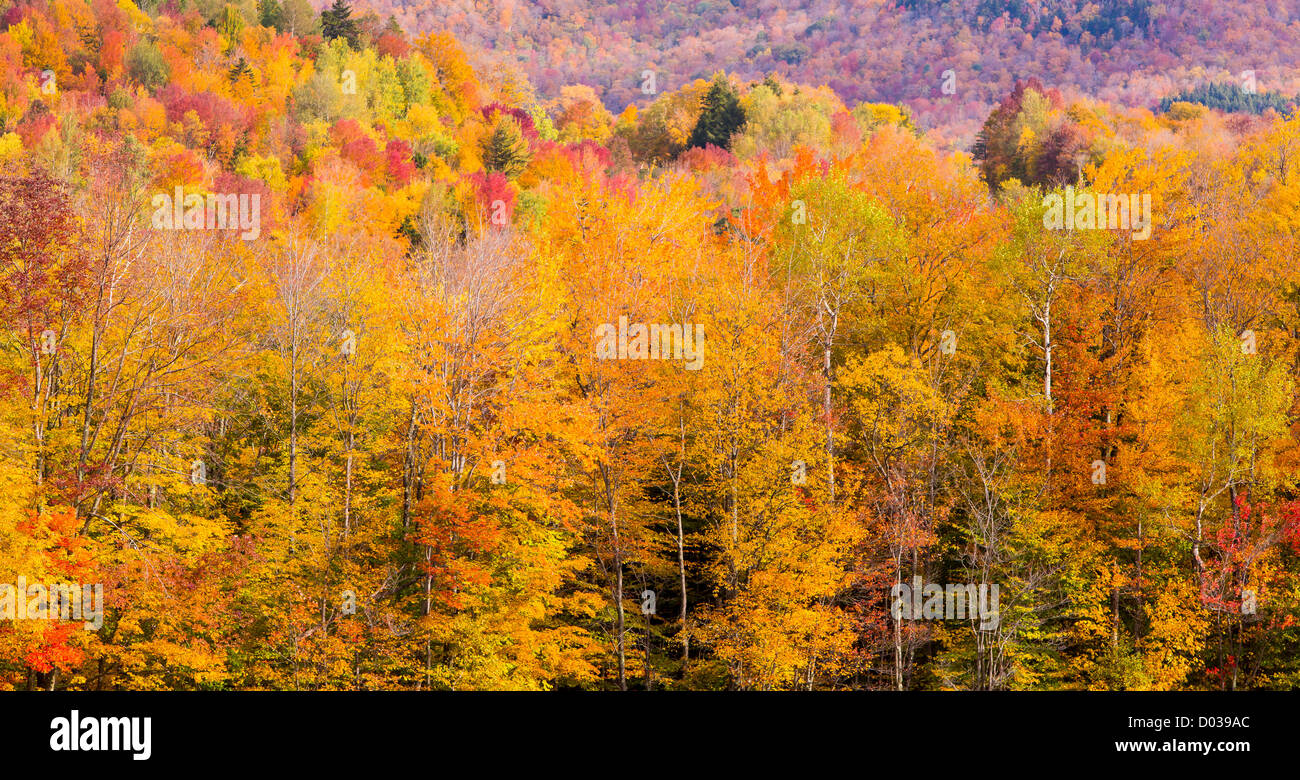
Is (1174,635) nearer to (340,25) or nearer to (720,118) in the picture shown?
(720,118)

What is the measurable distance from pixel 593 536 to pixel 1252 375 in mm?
21823

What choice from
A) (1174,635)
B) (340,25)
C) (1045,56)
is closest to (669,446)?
(1174,635)

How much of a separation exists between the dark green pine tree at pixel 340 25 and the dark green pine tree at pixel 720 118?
45712 millimetres

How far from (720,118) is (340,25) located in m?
50.1

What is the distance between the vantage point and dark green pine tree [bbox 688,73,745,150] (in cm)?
9656

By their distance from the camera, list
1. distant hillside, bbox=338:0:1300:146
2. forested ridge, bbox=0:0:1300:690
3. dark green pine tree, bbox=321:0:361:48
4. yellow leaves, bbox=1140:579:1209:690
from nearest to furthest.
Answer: forested ridge, bbox=0:0:1300:690, yellow leaves, bbox=1140:579:1209:690, dark green pine tree, bbox=321:0:361:48, distant hillside, bbox=338:0:1300:146

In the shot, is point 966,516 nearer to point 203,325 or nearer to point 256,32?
point 203,325

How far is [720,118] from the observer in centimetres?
9669

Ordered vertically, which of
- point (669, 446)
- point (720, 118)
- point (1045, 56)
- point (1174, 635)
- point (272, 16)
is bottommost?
point (1174, 635)

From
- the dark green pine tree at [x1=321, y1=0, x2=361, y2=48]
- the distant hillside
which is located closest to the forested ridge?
the dark green pine tree at [x1=321, y1=0, x2=361, y2=48]

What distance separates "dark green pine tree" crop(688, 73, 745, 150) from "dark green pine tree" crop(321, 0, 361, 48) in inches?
1800

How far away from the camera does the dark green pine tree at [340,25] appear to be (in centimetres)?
12100

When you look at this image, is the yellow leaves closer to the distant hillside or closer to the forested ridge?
the forested ridge

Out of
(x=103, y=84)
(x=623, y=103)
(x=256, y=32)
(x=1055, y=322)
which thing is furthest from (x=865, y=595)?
(x=623, y=103)
